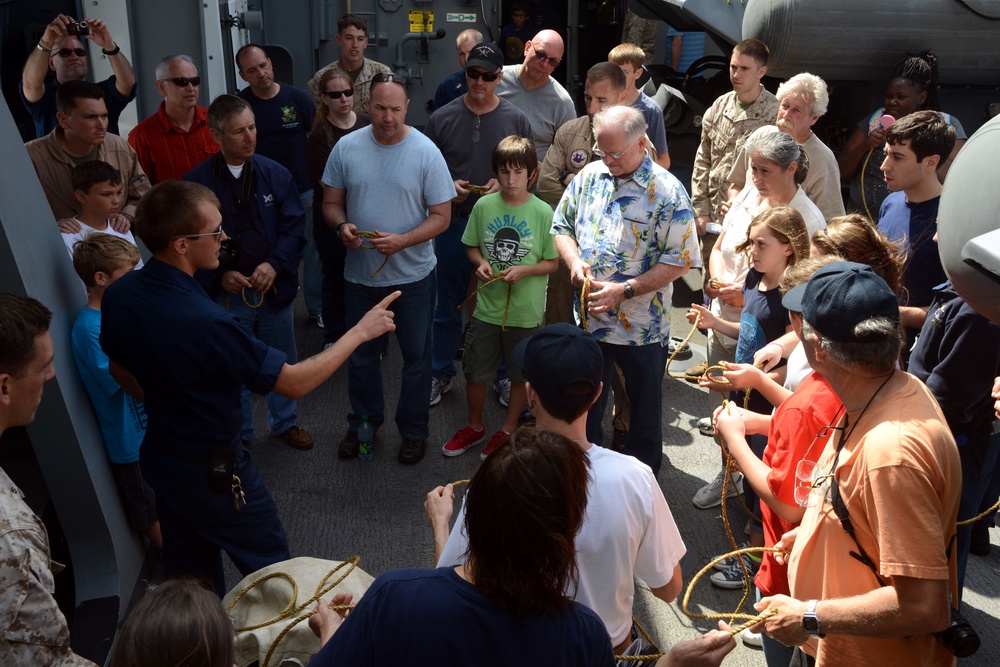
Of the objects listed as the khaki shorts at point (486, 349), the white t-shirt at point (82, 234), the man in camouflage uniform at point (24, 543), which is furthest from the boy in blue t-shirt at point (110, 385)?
the khaki shorts at point (486, 349)

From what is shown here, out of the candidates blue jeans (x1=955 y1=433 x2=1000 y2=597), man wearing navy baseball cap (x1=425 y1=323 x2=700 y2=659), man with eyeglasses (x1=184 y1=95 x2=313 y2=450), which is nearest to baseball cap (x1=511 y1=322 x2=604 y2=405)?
man wearing navy baseball cap (x1=425 y1=323 x2=700 y2=659)

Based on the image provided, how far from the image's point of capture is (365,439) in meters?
4.91

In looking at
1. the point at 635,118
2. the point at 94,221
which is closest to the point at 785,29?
the point at 635,118

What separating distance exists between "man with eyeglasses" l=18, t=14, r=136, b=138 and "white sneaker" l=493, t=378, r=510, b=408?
3.07m

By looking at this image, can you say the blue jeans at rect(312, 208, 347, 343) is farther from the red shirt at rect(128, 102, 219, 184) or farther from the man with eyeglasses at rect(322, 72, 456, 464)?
the man with eyeglasses at rect(322, 72, 456, 464)

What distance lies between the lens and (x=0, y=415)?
2234mm

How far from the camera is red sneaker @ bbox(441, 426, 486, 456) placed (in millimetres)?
4977

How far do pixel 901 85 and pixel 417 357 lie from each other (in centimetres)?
418

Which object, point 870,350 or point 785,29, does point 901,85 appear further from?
point 870,350

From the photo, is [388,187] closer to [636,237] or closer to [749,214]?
[636,237]

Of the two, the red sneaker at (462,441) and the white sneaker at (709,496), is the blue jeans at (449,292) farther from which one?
the white sneaker at (709,496)

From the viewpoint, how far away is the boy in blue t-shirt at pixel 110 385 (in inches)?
134

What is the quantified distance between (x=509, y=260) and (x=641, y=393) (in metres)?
1.11

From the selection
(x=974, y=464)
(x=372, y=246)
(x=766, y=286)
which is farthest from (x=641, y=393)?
(x=372, y=246)
